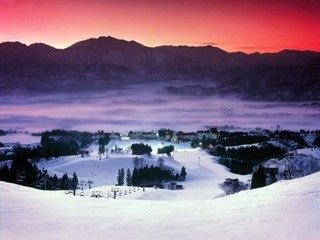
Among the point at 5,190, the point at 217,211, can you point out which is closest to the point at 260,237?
the point at 217,211

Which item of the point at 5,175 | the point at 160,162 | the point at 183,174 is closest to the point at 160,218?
the point at 5,175

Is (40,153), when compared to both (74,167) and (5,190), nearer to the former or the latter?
(74,167)

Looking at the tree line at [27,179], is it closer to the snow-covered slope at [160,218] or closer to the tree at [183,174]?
the tree at [183,174]

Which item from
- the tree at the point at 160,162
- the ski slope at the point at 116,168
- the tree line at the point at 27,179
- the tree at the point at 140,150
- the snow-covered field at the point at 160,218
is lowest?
the ski slope at the point at 116,168

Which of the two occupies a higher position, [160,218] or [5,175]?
[160,218]

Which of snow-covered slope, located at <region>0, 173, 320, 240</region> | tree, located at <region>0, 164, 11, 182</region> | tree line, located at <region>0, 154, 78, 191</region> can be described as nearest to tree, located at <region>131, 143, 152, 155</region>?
tree line, located at <region>0, 154, 78, 191</region>

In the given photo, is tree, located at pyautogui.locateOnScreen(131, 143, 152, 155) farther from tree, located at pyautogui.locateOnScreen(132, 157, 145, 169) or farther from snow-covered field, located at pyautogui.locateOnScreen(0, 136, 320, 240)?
snow-covered field, located at pyautogui.locateOnScreen(0, 136, 320, 240)

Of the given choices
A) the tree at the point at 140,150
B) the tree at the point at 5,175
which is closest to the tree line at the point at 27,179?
the tree at the point at 5,175

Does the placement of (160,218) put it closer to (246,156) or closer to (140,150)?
(140,150)
